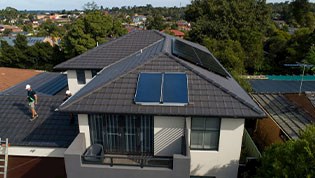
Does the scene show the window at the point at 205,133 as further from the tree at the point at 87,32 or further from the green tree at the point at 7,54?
the green tree at the point at 7,54

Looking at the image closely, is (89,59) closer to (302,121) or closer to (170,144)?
(170,144)

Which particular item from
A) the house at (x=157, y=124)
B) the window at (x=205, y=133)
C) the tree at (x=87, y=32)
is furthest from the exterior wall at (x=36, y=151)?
the tree at (x=87, y=32)

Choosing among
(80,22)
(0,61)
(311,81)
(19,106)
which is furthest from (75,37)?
(311,81)

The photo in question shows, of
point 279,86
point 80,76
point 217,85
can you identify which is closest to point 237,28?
point 279,86

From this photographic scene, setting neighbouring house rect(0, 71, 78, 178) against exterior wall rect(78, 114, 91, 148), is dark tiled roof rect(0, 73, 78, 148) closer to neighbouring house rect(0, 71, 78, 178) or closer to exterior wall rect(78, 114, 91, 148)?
neighbouring house rect(0, 71, 78, 178)

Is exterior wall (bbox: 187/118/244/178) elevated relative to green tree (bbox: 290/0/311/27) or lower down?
lower down

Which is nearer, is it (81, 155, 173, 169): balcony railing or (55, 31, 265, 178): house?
(81, 155, 173, 169): balcony railing

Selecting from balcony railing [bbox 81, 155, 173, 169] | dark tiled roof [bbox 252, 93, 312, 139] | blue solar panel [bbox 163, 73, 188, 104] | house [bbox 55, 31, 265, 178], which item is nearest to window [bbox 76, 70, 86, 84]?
house [bbox 55, 31, 265, 178]
